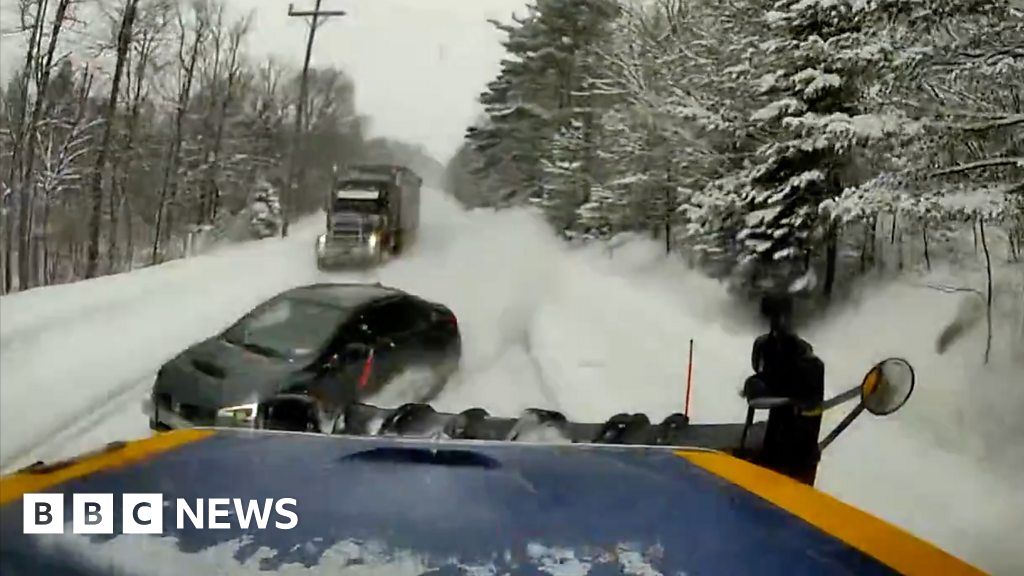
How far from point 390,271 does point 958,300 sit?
0.98 meters

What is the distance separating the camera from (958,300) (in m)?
1.63

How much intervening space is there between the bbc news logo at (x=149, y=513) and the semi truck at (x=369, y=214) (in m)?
0.42

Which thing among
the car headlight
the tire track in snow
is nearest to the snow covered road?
the tire track in snow

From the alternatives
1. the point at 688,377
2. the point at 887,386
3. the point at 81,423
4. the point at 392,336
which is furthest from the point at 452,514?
the point at 887,386

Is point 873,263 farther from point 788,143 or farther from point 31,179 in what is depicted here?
point 31,179

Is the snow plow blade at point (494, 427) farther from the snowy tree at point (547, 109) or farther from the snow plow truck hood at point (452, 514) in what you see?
the snowy tree at point (547, 109)

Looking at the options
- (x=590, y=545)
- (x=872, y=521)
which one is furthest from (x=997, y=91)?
(x=590, y=545)

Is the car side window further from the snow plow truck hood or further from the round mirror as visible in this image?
the round mirror

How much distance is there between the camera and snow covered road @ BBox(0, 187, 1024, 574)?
5.34 feet

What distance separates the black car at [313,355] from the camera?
164 cm

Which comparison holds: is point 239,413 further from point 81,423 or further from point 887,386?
point 887,386

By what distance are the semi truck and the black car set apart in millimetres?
63


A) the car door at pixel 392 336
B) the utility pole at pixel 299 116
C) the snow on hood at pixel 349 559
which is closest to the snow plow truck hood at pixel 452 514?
the snow on hood at pixel 349 559

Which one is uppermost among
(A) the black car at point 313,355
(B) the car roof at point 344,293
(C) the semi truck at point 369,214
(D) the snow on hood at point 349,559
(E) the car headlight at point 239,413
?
(C) the semi truck at point 369,214
